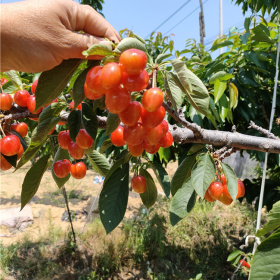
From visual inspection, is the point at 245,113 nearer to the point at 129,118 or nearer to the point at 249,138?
the point at 249,138

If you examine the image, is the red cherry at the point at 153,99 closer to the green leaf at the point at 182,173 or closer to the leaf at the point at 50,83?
the leaf at the point at 50,83

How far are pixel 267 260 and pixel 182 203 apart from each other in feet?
0.98

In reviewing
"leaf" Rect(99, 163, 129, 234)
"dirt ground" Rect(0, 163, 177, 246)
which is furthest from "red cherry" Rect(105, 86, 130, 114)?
"dirt ground" Rect(0, 163, 177, 246)

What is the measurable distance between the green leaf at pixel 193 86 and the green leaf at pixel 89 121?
0.26 m

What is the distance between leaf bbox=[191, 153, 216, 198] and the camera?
2.19 feet

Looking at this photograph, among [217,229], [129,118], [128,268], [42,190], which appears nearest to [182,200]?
[129,118]

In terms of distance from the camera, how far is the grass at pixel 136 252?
9.01ft

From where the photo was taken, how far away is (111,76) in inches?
16.0

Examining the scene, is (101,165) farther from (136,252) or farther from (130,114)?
(136,252)

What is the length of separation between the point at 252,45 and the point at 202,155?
1.18 meters

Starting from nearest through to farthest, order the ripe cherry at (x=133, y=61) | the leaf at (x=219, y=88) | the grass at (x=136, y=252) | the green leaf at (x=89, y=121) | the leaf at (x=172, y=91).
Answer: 1. the ripe cherry at (x=133, y=61)
2. the leaf at (x=172, y=91)
3. the green leaf at (x=89, y=121)
4. the leaf at (x=219, y=88)
5. the grass at (x=136, y=252)

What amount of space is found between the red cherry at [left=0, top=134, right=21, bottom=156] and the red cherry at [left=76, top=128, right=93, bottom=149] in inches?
8.6

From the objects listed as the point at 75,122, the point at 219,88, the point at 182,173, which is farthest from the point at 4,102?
the point at 219,88

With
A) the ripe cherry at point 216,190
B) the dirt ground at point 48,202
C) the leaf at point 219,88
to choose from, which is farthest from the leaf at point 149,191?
the dirt ground at point 48,202
